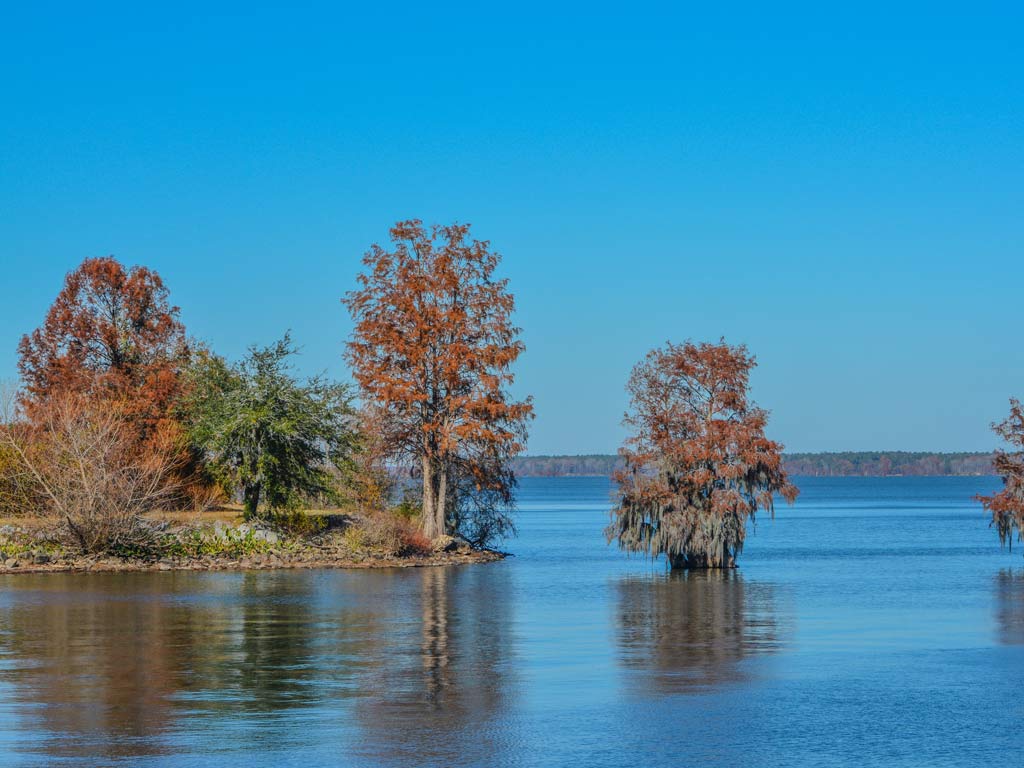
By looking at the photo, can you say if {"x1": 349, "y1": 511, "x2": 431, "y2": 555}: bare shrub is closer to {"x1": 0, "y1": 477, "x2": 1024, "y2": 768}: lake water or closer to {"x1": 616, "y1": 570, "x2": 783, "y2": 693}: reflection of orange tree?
{"x1": 0, "y1": 477, "x2": 1024, "y2": 768}: lake water

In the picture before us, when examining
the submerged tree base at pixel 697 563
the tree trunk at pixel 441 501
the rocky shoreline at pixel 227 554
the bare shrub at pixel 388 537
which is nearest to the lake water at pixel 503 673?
the rocky shoreline at pixel 227 554

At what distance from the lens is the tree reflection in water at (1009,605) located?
28.7 metres

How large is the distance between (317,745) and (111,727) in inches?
114

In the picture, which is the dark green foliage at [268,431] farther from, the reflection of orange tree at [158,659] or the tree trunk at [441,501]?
the reflection of orange tree at [158,659]

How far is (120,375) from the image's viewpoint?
62625 millimetres

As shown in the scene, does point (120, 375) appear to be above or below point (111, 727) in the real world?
above

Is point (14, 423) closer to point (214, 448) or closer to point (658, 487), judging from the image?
point (214, 448)

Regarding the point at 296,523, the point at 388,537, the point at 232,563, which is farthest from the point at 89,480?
the point at 388,537

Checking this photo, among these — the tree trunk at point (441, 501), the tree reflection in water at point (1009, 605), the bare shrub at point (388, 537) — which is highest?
the tree trunk at point (441, 501)

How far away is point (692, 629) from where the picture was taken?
96.5 feet

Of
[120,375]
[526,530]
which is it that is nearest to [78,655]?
[120,375]

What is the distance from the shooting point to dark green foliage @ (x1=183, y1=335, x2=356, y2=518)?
54.6 m

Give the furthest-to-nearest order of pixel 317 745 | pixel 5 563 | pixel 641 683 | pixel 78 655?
1. pixel 5 563
2. pixel 78 655
3. pixel 641 683
4. pixel 317 745

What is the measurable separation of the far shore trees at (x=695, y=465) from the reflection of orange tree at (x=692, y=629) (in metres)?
3.14
